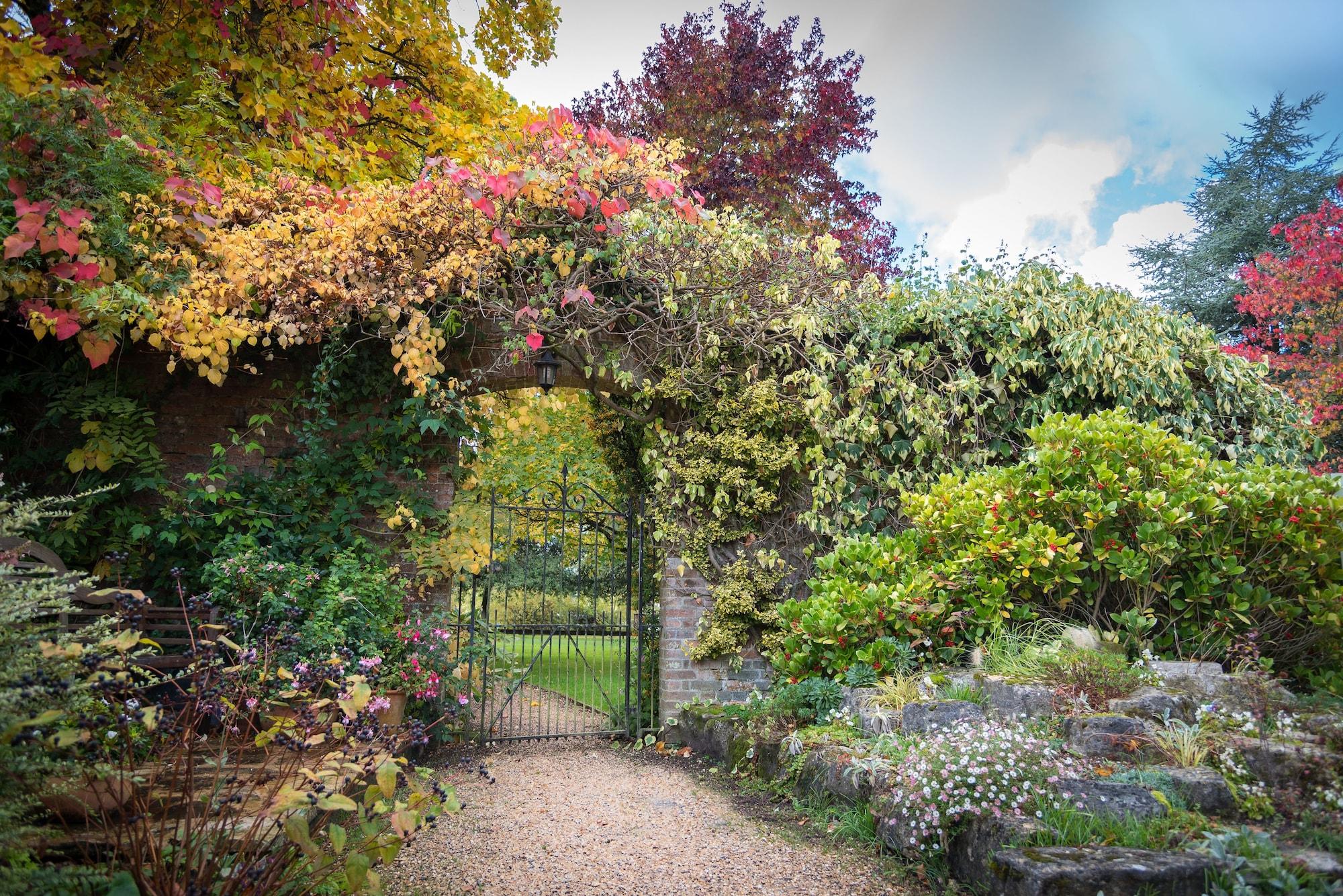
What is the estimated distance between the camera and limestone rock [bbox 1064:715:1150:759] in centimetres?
316

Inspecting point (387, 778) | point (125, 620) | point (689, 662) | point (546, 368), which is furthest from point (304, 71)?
point (387, 778)

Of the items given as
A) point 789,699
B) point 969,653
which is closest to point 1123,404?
point 969,653

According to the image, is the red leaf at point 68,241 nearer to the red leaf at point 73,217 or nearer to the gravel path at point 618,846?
the red leaf at point 73,217

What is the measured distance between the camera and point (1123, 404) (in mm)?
5406

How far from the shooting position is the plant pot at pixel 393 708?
4578 mm

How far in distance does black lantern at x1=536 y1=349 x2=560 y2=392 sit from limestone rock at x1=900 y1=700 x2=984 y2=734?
3.27 m

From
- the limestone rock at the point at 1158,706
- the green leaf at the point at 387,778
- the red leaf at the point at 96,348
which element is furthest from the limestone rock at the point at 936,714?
the red leaf at the point at 96,348

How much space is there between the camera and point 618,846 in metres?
3.66

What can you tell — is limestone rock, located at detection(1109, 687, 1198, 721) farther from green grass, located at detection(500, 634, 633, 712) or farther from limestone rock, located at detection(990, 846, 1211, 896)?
green grass, located at detection(500, 634, 633, 712)

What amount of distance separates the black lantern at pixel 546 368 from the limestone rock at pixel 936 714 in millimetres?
3273

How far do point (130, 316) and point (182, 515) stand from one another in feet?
4.41

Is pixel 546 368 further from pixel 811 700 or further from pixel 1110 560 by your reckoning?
pixel 1110 560

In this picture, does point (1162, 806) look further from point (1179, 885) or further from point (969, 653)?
point (969, 653)

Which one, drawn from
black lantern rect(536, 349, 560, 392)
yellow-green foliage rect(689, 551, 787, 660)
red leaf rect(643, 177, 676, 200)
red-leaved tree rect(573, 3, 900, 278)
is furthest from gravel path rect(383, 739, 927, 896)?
red-leaved tree rect(573, 3, 900, 278)
